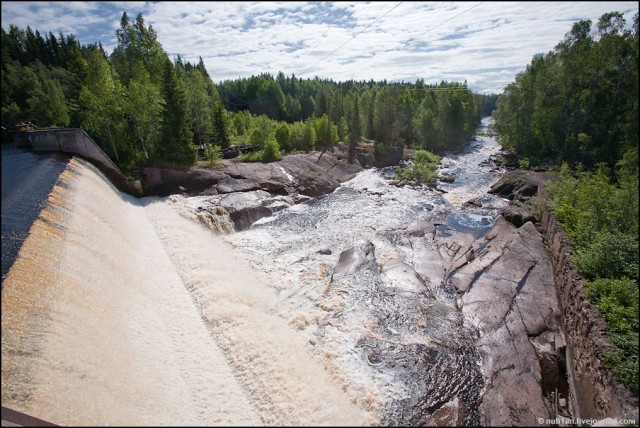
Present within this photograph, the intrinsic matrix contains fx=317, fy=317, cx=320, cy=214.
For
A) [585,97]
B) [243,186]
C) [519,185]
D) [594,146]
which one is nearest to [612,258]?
[519,185]

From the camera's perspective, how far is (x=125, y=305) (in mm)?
11680

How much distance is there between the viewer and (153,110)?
26375 mm

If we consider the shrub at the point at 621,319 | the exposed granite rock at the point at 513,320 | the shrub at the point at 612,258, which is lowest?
the exposed granite rock at the point at 513,320

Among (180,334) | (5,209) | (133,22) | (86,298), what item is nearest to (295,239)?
(180,334)

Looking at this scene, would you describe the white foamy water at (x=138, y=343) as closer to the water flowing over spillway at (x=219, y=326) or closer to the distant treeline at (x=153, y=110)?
the water flowing over spillway at (x=219, y=326)

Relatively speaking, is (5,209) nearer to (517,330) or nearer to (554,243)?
(517,330)

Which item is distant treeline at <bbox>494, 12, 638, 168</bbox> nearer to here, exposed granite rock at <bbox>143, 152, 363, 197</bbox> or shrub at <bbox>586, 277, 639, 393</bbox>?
shrub at <bbox>586, 277, 639, 393</bbox>

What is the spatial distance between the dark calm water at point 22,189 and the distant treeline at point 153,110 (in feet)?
18.5

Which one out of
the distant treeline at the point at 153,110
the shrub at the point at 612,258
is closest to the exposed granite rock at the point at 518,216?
the shrub at the point at 612,258

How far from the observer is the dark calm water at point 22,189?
11641 mm

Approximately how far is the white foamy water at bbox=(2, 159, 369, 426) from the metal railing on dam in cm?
894

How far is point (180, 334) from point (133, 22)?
36090 millimetres

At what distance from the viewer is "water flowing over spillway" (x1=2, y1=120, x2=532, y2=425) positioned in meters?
8.69

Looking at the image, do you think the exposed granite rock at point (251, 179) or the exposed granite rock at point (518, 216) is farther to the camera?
the exposed granite rock at point (251, 179)
